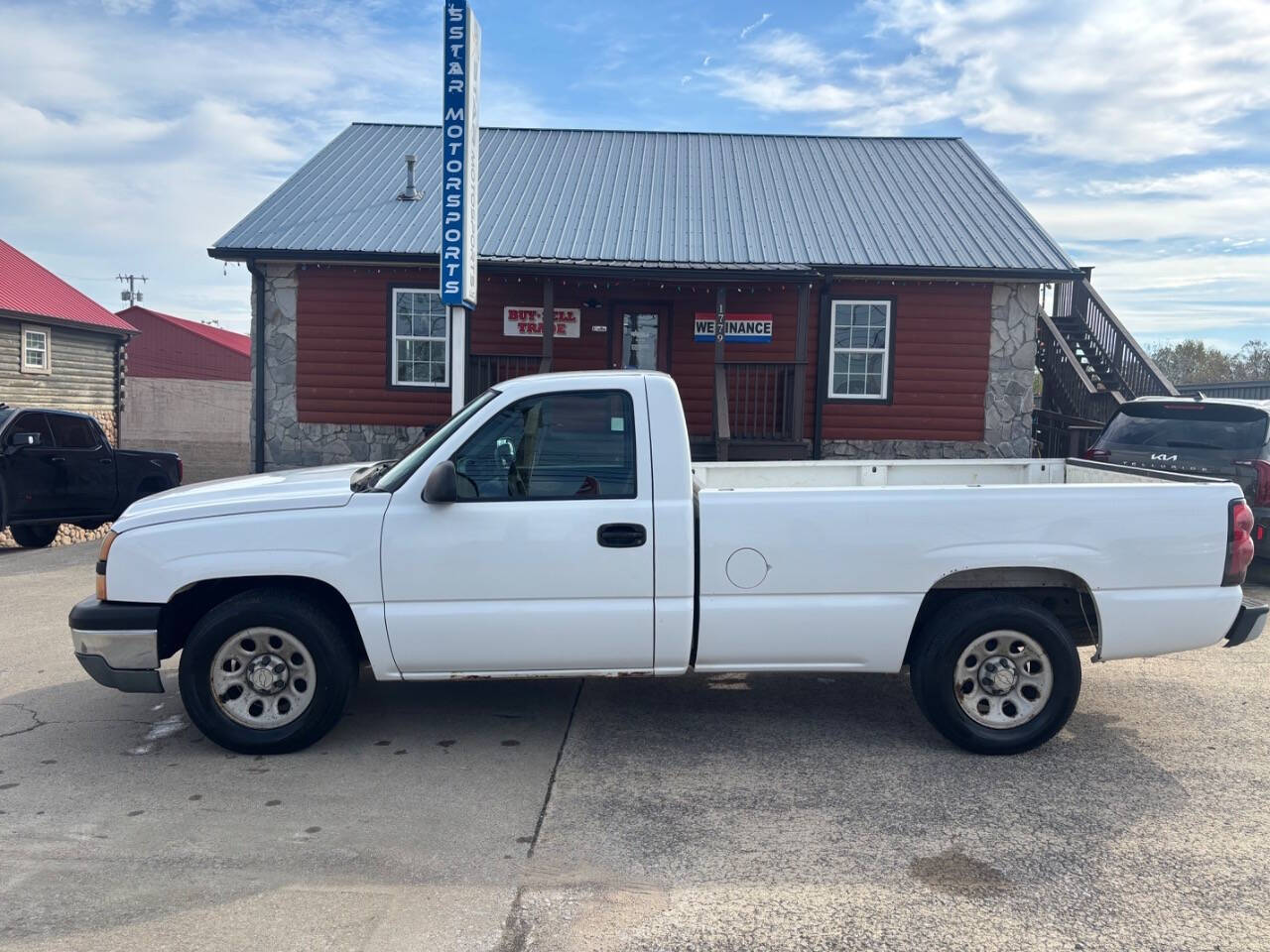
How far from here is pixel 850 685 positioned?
19.7 ft

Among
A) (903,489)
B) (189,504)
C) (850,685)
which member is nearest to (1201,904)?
(903,489)

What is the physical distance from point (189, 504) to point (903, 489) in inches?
135

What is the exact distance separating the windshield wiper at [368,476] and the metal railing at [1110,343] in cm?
1320

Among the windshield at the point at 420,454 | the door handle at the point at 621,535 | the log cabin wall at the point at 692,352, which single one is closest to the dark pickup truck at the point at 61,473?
the log cabin wall at the point at 692,352

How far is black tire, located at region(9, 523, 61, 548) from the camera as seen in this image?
11727 mm

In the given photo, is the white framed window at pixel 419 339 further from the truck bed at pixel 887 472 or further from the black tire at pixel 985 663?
the black tire at pixel 985 663

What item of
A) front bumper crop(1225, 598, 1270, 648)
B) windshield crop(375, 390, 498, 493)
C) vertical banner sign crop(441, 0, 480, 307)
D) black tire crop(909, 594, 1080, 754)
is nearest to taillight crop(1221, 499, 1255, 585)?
front bumper crop(1225, 598, 1270, 648)

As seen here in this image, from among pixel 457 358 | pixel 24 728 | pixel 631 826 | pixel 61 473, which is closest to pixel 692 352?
pixel 457 358

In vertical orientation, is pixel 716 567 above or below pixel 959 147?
below

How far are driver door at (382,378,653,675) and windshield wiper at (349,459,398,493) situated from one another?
0.89ft

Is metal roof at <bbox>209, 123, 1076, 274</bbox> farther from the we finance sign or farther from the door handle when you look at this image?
the door handle

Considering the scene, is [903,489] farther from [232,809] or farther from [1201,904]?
[232,809]

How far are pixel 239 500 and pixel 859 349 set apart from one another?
1163 cm

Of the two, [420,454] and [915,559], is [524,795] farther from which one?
[915,559]
